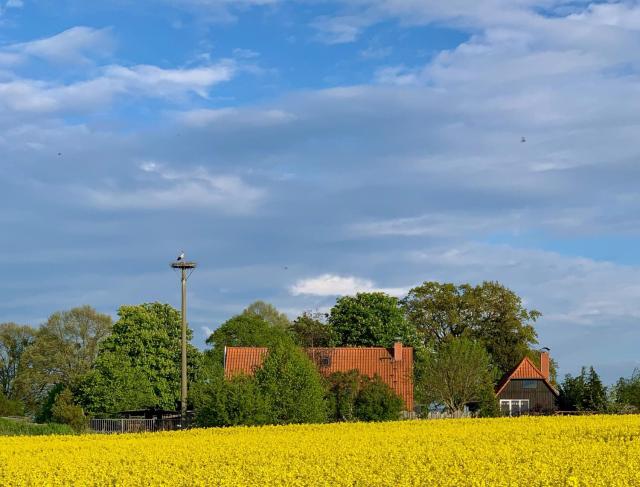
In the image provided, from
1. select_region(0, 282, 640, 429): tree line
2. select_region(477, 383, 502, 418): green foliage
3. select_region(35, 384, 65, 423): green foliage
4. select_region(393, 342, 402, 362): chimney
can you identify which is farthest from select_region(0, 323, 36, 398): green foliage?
select_region(477, 383, 502, 418): green foliage

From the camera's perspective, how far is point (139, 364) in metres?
71.0

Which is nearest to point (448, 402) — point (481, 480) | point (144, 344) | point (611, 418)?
point (611, 418)

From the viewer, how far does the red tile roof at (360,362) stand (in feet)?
217

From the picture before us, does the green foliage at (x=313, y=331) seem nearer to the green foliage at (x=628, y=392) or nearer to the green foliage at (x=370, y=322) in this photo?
the green foliage at (x=370, y=322)

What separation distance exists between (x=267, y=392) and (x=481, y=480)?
29.6 meters

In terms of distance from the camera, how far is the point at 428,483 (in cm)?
1688

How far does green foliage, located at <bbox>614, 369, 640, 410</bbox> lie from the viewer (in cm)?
5822

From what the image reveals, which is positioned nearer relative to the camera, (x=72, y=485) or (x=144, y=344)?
(x=72, y=485)

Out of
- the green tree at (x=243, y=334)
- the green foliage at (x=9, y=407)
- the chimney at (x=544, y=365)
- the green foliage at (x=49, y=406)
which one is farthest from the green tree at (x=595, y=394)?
the green foliage at (x=9, y=407)

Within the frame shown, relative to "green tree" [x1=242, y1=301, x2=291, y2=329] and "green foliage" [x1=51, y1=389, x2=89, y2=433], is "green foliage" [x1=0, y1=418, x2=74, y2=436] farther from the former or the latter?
"green tree" [x1=242, y1=301, x2=291, y2=329]

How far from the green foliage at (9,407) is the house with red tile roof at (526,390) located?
39.5 meters

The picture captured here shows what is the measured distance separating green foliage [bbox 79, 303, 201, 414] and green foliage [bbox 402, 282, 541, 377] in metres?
23.9

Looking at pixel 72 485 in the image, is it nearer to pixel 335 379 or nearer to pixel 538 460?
pixel 538 460

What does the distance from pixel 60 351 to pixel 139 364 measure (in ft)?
62.2
